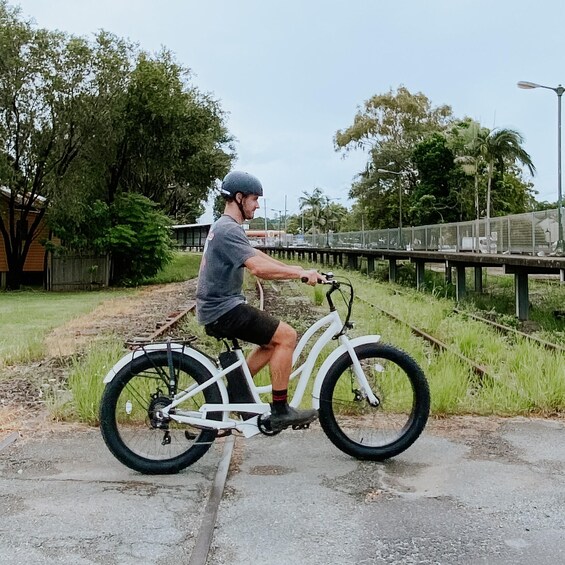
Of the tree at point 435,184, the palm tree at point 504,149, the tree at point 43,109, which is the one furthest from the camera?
the tree at point 435,184

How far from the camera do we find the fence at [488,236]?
1881 cm

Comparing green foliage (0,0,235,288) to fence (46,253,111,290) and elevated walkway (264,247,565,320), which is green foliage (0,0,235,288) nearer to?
fence (46,253,111,290)

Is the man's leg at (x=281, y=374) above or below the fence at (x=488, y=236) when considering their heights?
below

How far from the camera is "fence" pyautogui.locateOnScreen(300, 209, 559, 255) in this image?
1881 centimetres

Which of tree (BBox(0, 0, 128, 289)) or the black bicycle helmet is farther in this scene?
tree (BBox(0, 0, 128, 289))

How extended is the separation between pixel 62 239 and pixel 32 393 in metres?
21.8

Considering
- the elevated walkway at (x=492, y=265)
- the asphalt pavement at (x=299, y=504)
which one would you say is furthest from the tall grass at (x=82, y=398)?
the elevated walkway at (x=492, y=265)

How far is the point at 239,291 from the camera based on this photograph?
4434mm

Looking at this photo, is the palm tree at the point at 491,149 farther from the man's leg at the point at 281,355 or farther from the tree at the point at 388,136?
the man's leg at the point at 281,355

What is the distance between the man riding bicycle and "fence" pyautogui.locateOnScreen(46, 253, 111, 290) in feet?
82.4

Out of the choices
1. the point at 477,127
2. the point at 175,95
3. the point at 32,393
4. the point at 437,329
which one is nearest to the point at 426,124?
the point at 477,127

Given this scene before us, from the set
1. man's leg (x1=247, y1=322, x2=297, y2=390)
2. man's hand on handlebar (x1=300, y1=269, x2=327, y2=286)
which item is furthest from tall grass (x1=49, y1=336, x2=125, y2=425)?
man's hand on handlebar (x1=300, y1=269, x2=327, y2=286)

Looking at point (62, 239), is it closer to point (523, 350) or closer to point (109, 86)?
point (109, 86)

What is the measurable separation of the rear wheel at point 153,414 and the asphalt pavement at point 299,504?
0.12 metres
